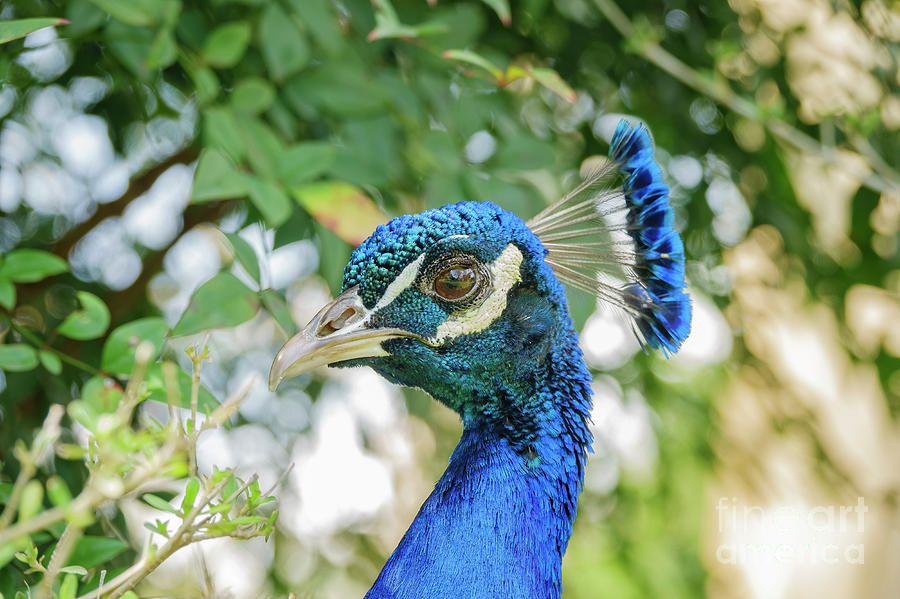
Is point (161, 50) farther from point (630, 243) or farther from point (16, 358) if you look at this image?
point (630, 243)

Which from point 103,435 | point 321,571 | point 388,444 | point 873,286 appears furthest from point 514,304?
point 388,444

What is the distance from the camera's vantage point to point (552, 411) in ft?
2.83

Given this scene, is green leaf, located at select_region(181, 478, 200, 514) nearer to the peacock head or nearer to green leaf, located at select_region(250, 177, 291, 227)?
the peacock head

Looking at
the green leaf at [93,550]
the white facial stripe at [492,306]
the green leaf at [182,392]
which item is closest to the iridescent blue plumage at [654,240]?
the white facial stripe at [492,306]

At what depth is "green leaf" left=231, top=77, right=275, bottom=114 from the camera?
0.89 metres

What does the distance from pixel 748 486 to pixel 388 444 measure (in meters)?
0.91

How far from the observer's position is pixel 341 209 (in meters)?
0.86

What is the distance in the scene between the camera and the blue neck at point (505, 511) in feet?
2.51

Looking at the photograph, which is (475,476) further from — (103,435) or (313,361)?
(103,435)

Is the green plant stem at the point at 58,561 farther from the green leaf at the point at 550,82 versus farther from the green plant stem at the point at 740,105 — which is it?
the green plant stem at the point at 740,105

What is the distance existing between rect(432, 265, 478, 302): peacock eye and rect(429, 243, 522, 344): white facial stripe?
0.07 feet

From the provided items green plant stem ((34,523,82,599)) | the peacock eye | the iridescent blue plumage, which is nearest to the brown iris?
the peacock eye

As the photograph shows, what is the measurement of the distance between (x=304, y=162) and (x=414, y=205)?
1.61ft

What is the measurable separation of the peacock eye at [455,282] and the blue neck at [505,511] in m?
0.14
